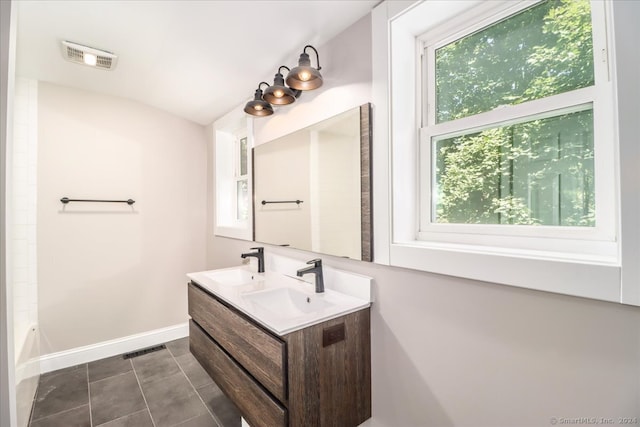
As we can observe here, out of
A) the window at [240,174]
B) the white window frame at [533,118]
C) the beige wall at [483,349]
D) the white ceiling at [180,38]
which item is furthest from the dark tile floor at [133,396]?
the white ceiling at [180,38]

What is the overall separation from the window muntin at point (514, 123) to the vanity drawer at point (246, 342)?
2.74 feet

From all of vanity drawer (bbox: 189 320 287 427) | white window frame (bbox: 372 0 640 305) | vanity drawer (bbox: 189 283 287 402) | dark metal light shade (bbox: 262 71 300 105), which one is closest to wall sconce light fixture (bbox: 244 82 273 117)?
dark metal light shade (bbox: 262 71 300 105)

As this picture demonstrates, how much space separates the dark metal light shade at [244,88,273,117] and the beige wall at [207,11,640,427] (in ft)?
1.62

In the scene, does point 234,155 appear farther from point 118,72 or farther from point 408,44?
point 408,44

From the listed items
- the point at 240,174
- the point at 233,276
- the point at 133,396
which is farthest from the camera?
the point at 240,174

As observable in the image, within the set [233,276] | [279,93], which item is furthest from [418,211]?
[233,276]

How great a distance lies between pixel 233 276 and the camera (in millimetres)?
2186

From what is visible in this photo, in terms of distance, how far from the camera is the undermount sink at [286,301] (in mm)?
1520

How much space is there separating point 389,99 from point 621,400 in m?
1.25

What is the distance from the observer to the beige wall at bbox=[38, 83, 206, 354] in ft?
7.65

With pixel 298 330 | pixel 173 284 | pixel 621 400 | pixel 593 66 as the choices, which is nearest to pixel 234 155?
pixel 173 284

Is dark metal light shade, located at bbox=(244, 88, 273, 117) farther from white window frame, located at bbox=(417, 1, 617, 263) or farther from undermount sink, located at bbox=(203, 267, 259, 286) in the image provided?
undermount sink, located at bbox=(203, 267, 259, 286)

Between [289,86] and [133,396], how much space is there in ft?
7.57

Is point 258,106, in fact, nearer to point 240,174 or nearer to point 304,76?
point 304,76
